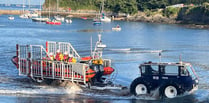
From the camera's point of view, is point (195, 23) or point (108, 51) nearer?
point (108, 51)

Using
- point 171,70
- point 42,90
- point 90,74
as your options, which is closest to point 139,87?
point 171,70

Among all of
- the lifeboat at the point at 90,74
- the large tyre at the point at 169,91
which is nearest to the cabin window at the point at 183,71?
the large tyre at the point at 169,91

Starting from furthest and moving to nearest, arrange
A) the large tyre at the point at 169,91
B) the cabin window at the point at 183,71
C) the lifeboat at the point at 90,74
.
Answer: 1. the lifeboat at the point at 90,74
2. the large tyre at the point at 169,91
3. the cabin window at the point at 183,71

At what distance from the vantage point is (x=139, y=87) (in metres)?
30.7

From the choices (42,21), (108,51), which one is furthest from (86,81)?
(42,21)

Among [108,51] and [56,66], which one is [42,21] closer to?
[108,51]

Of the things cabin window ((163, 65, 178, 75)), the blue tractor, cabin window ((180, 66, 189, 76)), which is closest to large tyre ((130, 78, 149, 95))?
the blue tractor

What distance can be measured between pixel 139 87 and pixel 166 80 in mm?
1901

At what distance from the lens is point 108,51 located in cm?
6078

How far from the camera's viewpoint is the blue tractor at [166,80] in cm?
2961

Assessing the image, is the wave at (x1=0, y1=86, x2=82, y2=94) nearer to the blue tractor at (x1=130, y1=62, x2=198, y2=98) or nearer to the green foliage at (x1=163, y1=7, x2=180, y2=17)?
the blue tractor at (x1=130, y1=62, x2=198, y2=98)

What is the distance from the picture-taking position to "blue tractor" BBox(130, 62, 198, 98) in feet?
97.1

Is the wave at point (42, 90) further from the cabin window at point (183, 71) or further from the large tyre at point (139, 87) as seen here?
the cabin window at point (183, 71)

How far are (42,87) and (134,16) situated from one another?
492 ft
